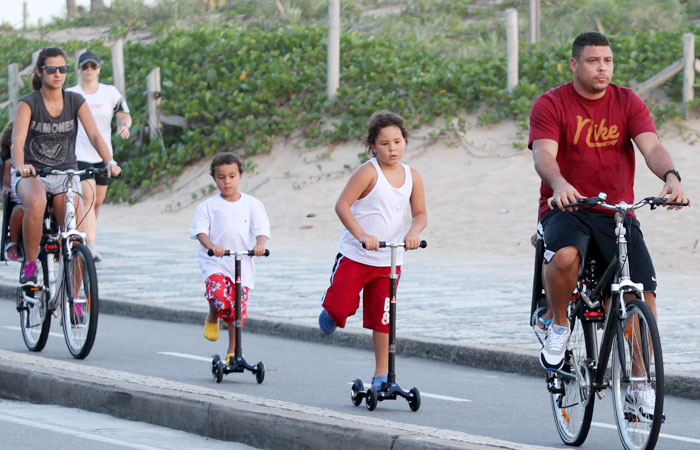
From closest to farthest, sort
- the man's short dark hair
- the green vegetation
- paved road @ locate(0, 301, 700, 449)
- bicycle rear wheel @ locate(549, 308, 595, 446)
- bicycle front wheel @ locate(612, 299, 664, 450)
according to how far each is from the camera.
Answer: bicycle front wheel @ locate(612, 299, 664, 450), bicycle rear wheel @ locate(549, 308, 595, 446), the man's short dark hair, paved road @ locate(0, 301, 700, 449), the green vegetation

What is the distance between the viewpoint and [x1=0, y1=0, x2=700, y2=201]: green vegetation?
22.5 m

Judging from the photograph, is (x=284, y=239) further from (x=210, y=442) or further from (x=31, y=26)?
(x=31, y=26)

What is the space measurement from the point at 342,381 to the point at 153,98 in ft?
57.8

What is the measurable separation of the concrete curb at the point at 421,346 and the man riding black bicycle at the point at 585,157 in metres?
1.94

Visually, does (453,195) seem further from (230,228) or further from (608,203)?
(608,203)

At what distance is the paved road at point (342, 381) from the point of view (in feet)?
23.0

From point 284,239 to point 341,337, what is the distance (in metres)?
9.25

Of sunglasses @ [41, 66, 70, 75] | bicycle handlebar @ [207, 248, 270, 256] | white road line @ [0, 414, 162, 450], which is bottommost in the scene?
white road line @ [0, 414, 162, 450]

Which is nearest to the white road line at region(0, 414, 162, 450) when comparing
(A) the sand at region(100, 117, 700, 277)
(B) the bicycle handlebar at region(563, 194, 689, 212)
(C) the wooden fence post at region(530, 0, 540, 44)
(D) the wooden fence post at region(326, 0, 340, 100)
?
(B) the bicycle handlebar at region(563, 194, 689, 212)

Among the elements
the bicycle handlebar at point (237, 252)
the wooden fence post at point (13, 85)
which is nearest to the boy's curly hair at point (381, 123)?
the bicycle handlebar at point (237, 252)

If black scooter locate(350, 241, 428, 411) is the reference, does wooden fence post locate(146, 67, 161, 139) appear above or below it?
above

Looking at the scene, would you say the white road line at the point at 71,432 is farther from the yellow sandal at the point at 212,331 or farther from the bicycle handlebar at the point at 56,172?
the bicycle handlebar at the point at 56,172

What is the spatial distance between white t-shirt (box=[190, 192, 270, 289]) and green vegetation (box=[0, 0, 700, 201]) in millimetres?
13345

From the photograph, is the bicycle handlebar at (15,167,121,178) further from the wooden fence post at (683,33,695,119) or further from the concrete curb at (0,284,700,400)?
the wooden fence post at (683,33,695,119)
